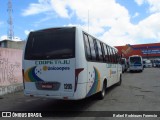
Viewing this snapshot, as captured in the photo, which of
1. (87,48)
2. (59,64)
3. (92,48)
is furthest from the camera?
(92,48)

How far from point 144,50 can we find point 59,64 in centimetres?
6064

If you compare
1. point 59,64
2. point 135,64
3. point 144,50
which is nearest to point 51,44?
point 59,64

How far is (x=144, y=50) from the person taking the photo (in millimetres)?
66438

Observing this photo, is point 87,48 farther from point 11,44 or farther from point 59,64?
point 11,44

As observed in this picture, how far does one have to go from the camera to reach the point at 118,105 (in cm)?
1016

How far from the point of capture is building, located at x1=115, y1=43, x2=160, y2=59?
65.2 metres

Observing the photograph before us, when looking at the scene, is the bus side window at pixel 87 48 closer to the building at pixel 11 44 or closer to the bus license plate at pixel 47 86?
the bus license plate at pixel 47 86

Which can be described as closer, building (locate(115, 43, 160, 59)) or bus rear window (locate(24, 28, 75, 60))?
bus rear window (locate(24, 28, 75, 60))

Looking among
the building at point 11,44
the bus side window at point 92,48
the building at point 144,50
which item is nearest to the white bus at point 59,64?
the bus side window at point 92,48

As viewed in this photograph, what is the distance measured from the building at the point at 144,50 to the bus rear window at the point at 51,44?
57012mm

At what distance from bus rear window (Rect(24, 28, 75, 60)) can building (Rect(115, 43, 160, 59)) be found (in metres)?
57.0

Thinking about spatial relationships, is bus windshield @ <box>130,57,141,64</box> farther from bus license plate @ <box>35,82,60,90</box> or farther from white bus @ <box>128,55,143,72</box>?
bus license plate @ <box>35,82,60,90</box>

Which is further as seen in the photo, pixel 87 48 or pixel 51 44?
pixel 87 48

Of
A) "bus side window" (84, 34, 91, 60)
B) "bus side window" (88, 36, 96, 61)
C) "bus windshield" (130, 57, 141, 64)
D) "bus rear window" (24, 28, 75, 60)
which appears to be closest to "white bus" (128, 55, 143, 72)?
"bus windshield" (130, 57, 141, 64)
